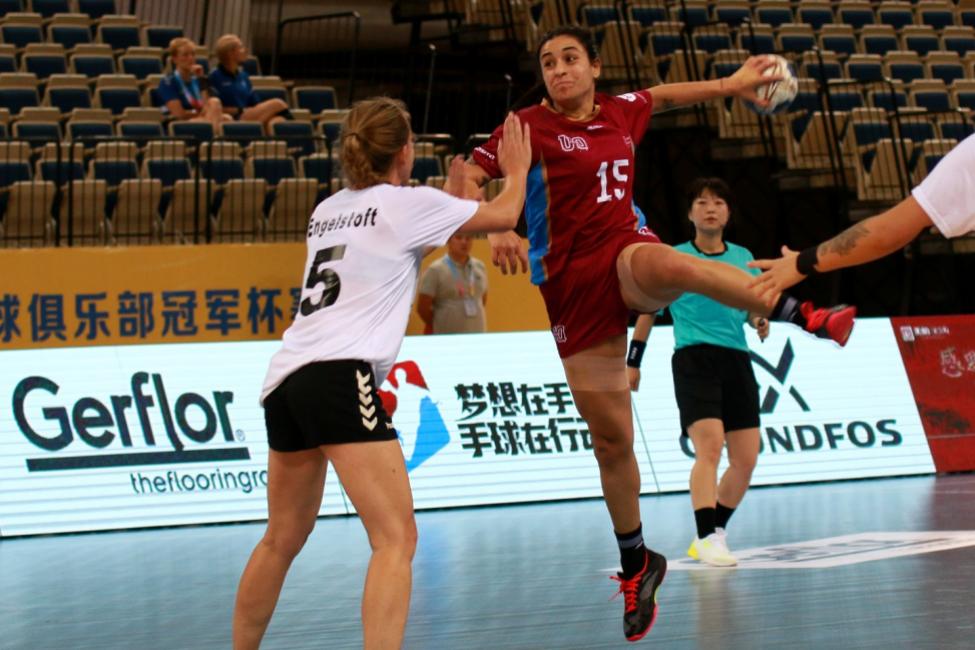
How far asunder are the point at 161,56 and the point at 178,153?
3373 millimetres

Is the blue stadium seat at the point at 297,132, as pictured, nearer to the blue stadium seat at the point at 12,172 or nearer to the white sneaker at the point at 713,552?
the blue stadium seat at the point at 12,172

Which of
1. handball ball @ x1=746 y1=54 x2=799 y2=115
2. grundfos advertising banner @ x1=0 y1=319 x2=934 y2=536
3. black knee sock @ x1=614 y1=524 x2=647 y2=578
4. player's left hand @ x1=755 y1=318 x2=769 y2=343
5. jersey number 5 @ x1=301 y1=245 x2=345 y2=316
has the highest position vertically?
handball ball @ x1=746 y1=54 x2=799 y2=115

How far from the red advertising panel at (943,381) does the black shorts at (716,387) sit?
5.22m

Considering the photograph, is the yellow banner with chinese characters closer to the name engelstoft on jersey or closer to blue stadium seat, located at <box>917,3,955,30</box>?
the name engelstoft on jersey

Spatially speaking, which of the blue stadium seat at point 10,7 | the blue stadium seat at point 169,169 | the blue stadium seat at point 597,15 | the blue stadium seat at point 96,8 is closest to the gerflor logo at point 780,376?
the blue stadium seat at point 169,169

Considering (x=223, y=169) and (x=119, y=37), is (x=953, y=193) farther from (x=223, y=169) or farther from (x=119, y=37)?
(x=119, y=37)

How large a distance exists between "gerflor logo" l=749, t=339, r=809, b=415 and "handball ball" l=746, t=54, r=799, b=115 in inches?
247

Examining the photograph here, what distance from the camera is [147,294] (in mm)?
12508

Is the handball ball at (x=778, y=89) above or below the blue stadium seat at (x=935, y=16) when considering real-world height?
below

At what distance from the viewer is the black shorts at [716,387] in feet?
25.6

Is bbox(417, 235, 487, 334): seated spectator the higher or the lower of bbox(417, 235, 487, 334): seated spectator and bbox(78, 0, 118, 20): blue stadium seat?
the lower

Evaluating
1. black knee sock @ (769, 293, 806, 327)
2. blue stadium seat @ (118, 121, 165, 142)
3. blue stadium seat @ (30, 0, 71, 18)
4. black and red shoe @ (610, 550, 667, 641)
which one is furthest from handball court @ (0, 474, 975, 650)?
blue stadium seat @ (30, 0, 71, 18)

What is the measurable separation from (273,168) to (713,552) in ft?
26.0

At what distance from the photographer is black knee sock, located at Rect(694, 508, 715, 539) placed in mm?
7547
